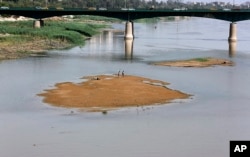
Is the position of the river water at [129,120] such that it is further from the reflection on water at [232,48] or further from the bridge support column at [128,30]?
the bridge support column at [128,30]

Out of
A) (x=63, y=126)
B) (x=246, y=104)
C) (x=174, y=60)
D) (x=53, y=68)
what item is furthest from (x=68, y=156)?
(x=174, y=60)

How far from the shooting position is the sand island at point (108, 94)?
106 feet

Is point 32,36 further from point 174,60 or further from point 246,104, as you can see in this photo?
point 246,104

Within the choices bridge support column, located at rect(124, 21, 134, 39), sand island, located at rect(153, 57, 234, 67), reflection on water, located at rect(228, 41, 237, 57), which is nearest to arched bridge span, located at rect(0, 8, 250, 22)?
bridge support column, located at rect(124, 21, 134, 39)

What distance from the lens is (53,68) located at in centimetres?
5062

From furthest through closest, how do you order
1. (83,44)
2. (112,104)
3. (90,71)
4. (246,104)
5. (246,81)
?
(83,44)
(90,71)
(246,81)
(246,104)
(112,104)

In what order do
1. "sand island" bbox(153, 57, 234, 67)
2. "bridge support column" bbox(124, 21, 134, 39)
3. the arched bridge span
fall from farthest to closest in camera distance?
1. "bridge support column" bbox(124, 21, 134, 39)
2. the arched bridge span
3. "sand island" bbox(153, 57, 234, 67)

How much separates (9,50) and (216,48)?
31.0 m

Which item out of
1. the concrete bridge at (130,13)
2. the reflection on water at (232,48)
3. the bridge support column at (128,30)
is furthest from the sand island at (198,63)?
the bridge support column at (128,30)

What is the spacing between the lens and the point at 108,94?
3478 cm

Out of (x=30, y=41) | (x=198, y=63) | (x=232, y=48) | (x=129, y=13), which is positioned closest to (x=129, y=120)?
(x=198, y=63)

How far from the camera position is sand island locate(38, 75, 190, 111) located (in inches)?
1272

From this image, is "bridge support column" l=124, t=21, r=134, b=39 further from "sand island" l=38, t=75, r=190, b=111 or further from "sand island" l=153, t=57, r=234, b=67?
"sand island" l=38, t=75, r=190, b=111

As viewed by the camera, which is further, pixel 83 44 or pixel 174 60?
pixel 83 44
